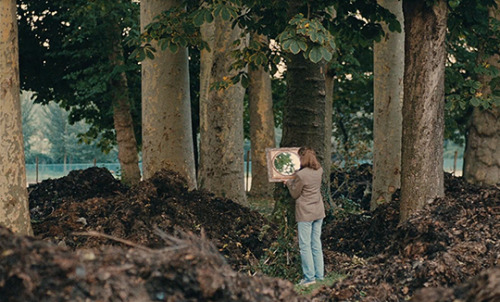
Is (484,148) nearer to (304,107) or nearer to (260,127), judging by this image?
(304,107)

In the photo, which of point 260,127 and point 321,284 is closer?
point 321,284

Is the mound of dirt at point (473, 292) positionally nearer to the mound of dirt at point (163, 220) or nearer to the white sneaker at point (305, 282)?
the white sneaker at point (305, 282)

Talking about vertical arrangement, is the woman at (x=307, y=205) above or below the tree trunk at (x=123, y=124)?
below

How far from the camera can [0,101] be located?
33.3ft

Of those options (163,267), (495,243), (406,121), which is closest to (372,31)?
(406,121)

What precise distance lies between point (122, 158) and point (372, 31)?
45.0ft

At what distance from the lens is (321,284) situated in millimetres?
9883

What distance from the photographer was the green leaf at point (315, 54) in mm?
9711

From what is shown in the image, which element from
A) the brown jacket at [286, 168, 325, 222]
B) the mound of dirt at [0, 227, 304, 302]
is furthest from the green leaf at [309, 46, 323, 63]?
the mound of dirt at [0, 227, 304, 302]

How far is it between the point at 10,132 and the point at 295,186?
3.57m

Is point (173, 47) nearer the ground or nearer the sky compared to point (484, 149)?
nearer the sky

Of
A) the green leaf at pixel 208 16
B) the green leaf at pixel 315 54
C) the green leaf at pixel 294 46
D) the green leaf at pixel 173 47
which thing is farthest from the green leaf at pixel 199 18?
the green leaf at pixel 315 54

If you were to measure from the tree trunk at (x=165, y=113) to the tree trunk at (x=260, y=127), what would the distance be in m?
10.7

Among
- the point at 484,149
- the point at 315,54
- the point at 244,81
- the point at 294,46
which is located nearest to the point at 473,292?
the point at 315,54
